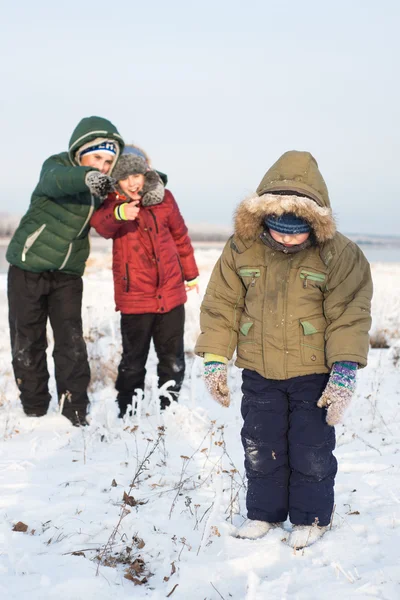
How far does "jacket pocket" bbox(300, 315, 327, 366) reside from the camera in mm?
2848

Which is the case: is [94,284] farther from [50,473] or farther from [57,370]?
[50,473]

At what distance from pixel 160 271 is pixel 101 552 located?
2.58 meters

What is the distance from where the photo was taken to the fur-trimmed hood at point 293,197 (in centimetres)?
270

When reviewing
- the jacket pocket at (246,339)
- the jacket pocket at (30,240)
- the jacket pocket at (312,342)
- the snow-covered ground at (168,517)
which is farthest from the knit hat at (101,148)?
the jacket pocket at (312,342)

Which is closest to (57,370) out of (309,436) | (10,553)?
(10,553)

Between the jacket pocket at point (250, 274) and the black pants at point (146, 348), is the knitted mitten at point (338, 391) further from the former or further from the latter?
the black pants at point (146, 348)

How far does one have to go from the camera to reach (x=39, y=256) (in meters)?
4.65

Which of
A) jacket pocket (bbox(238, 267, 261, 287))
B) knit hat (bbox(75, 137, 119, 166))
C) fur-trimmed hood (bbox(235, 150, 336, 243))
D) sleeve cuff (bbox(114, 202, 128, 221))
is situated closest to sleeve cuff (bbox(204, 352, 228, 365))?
jacket pocket (bbox(238, 267, 261, 287))

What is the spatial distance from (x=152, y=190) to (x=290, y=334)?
2.31m

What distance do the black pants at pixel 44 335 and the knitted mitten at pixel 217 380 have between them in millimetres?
2197

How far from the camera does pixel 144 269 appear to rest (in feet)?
15.8

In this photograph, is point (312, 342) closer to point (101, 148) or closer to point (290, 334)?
point (290, 334)

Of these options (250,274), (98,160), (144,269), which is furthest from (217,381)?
(98,160)

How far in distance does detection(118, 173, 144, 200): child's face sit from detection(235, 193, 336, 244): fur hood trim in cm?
196
